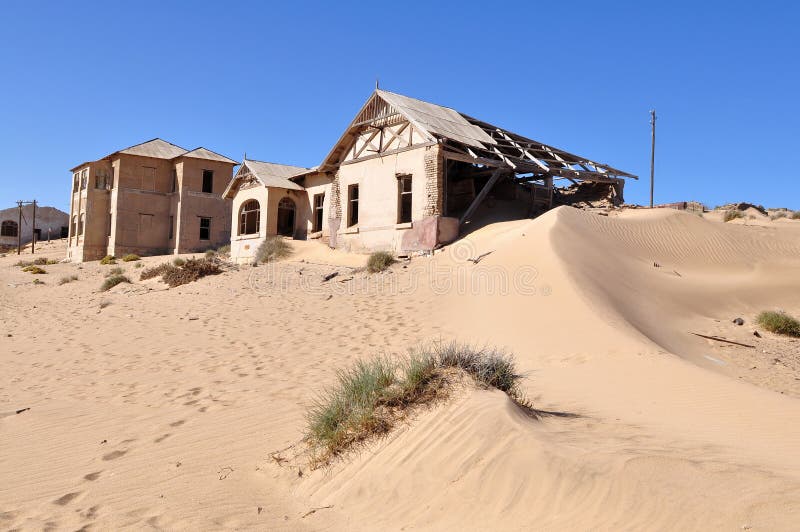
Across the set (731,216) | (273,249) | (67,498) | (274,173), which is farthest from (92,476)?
(731,216)

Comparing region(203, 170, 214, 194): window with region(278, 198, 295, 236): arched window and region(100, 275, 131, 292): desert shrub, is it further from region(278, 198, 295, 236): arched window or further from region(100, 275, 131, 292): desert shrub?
region(100, 275, 131, 292): desert shrub

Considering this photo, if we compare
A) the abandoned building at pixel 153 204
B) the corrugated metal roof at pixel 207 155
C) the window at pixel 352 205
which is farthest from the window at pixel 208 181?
the window at pixel 352 205

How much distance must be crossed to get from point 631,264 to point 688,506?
12.3m

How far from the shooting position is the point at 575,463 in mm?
3449

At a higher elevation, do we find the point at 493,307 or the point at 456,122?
the point at 456,122

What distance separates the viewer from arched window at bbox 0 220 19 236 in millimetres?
47513

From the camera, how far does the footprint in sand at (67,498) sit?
389cm

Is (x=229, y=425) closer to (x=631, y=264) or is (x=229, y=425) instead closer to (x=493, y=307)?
(x=493, y=307)

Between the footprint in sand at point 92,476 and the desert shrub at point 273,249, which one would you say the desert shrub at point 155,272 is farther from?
the footprint in sand at point 92,476

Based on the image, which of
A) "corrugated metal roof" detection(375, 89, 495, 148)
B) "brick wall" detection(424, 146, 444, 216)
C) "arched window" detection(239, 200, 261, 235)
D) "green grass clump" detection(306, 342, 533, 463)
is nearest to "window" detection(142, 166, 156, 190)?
"arched window" detection(239, 200, 261, 235)

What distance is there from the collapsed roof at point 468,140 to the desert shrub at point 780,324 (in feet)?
30.2

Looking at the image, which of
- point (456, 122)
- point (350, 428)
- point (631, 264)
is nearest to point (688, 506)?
point (350, 428)

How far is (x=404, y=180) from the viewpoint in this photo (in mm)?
19672

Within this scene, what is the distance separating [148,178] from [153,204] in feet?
4.96
